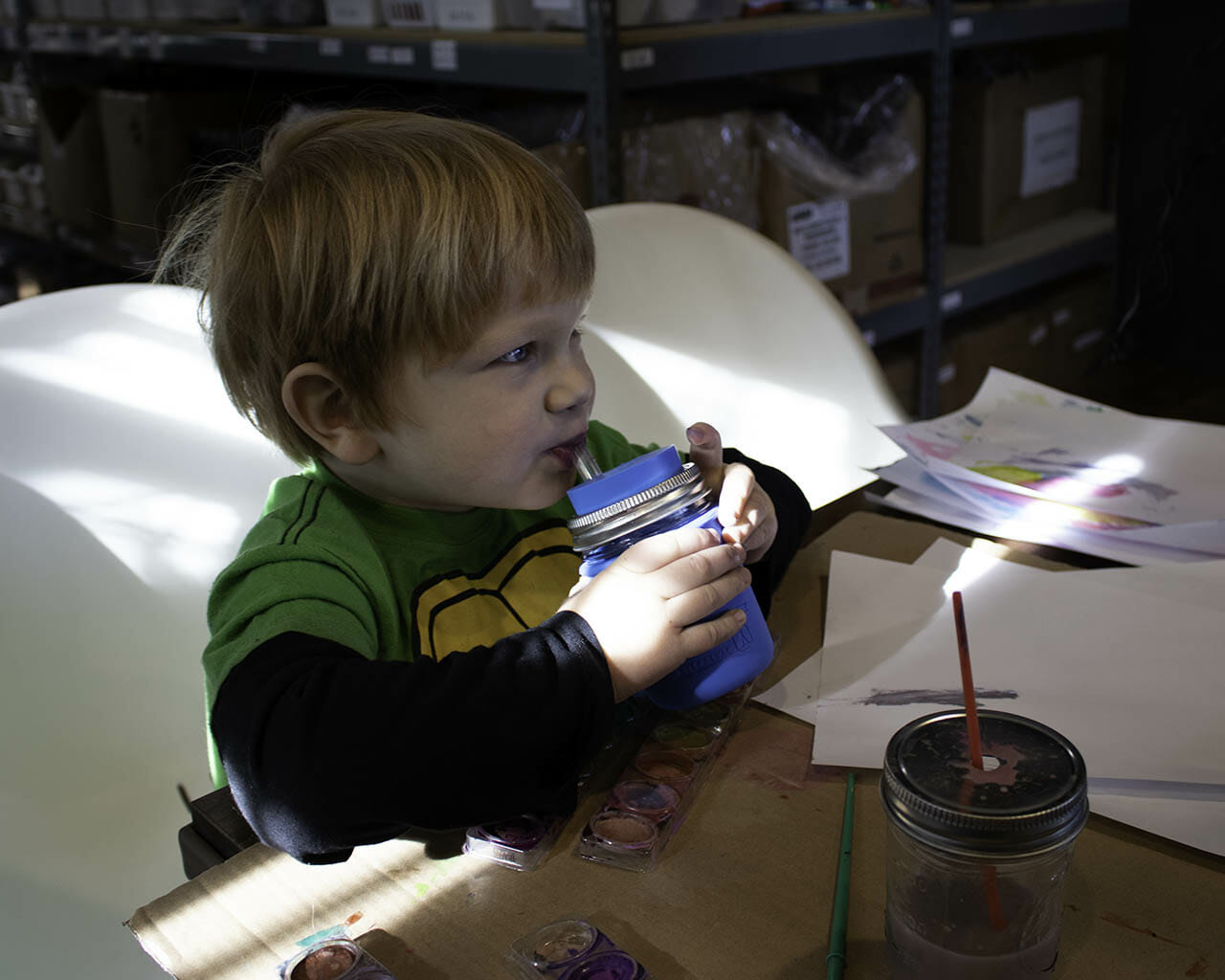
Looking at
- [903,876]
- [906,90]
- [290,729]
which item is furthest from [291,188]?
[906,90]

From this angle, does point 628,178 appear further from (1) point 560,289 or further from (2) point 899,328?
(1) point 560,289

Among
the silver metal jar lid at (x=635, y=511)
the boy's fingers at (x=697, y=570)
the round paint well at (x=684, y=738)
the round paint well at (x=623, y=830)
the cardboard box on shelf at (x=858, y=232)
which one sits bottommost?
the cardboard box on shelf at (x=858, y=232)

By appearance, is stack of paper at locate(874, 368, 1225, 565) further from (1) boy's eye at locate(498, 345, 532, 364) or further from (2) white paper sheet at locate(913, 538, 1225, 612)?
(1) boy's eye at locate(498, 345, 532, 364)

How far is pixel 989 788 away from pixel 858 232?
180 centimetres

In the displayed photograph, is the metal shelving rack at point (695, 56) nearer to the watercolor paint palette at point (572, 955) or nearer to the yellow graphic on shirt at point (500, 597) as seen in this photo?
the yellow graphic on shirt at point (500, 597)

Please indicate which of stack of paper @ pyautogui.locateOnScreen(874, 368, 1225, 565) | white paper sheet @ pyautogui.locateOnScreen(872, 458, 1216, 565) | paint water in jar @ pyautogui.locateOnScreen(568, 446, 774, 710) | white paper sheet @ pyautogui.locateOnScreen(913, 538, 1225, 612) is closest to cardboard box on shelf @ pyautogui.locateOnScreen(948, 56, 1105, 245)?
stack of paper @ pyautogui.locateOnScreen(874, 368, 1225, 565)

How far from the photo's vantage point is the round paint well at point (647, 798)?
502 millimetres

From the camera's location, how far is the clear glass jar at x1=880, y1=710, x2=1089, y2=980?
35 centimetres

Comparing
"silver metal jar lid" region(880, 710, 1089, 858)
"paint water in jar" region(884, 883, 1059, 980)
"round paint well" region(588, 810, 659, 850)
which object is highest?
"silver metal jar lid" region(880, 710, 1089, 858)

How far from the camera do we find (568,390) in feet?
2.03

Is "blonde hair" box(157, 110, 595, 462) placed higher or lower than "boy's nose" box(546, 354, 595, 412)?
higher

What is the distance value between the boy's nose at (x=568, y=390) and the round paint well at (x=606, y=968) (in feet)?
0.96

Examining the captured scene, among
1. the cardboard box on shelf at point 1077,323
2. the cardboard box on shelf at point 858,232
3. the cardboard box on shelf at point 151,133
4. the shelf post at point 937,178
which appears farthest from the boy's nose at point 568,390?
the cardboard box on shelf at point 1077,323

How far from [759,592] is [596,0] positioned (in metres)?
1.04
